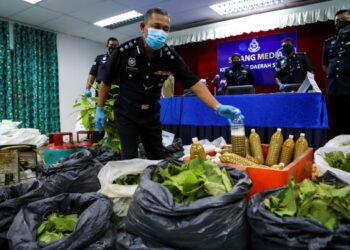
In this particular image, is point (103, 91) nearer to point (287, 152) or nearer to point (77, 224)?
point (77, 224)

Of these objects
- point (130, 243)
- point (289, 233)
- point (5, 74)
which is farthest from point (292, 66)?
point (5, 74)

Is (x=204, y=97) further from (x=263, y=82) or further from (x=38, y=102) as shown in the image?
(x=38, y=102)

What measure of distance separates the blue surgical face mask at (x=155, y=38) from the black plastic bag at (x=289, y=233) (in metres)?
1.11

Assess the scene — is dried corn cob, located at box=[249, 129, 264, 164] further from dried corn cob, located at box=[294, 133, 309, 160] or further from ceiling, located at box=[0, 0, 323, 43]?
ceiling, located at box=[0, 0, 323, 43]

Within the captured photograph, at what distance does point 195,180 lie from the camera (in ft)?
2.92

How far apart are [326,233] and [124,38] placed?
593 centimetres

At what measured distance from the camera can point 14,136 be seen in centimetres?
274

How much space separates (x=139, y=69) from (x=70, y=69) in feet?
15.2

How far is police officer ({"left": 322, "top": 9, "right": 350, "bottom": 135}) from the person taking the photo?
2549 mm

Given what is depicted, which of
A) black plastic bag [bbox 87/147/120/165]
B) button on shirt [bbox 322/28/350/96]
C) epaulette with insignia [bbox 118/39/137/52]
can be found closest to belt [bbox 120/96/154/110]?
epaulette with insignia [bbox 118/39/137/52]

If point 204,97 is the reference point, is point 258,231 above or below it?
below

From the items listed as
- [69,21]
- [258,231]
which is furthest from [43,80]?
[258,231]

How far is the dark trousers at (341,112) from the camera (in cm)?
258

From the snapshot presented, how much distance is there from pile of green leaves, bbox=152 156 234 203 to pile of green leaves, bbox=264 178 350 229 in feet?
0.54
